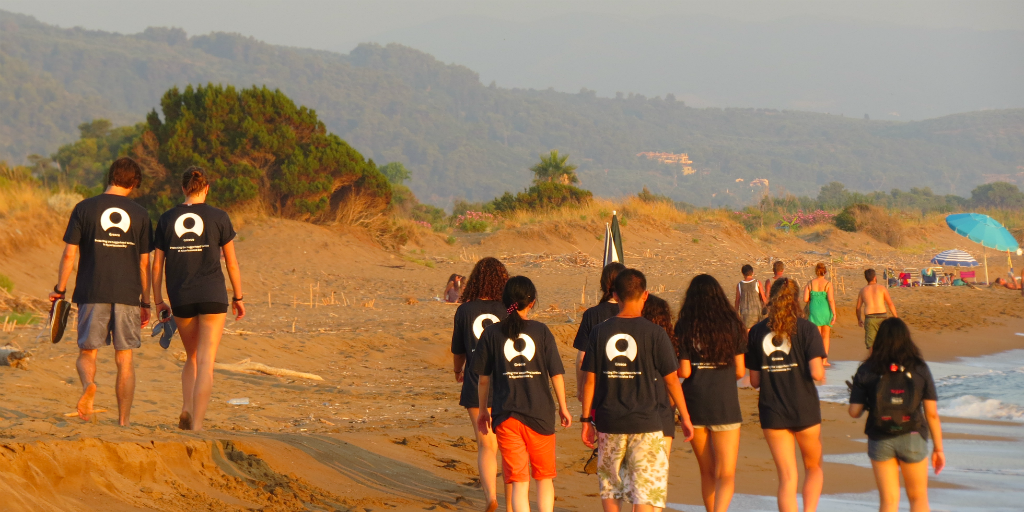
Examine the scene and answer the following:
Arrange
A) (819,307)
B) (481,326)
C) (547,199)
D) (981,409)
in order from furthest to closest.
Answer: (547,199) < (819,307) < (981,409) < (481,326)

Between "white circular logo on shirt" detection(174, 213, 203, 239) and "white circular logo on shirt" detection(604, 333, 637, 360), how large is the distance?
9.45ft

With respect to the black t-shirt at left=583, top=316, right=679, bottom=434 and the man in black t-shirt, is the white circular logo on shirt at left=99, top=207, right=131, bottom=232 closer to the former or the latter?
the man in black t-shirt

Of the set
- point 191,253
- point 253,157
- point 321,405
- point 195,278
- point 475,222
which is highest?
point 253,157

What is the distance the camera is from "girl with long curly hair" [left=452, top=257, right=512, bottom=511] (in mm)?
5305

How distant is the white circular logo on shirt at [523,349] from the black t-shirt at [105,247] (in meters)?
2.74

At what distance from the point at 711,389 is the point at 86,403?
4.05 metres

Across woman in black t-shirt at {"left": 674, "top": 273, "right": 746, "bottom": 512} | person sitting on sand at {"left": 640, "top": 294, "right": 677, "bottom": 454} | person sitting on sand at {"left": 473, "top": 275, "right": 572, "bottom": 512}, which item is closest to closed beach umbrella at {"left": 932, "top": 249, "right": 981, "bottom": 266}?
woman in black t-shirt at {"left": 674, "top": 273, "right": 746, "bottom": 512}

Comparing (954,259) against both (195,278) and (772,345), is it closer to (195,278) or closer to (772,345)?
Answer: (772,345)

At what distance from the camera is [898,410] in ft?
15.9

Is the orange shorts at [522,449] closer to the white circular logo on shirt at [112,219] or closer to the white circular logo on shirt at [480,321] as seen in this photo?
the white circular logo on shirt at [480,321]

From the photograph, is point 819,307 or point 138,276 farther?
point 819,307

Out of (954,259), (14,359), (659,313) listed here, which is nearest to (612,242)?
(659,313)

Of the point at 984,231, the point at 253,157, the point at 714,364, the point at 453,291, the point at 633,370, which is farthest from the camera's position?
the point at 253,157

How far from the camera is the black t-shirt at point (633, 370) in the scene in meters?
4.68
